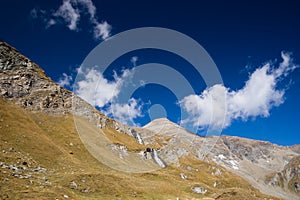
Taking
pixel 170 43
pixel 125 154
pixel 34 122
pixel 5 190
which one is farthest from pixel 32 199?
pixel 125 154

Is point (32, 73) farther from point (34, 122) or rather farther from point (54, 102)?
point (34, 122)

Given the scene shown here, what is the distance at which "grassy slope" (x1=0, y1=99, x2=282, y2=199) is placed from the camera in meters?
40.9

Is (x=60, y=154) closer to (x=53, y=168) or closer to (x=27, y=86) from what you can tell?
(x=53, y=168)

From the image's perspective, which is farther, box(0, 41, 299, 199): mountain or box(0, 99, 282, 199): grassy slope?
box(0, 41, 299, 199): mountain

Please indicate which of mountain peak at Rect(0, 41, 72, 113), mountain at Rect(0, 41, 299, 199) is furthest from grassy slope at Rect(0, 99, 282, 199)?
mountain peak at Rect(0, 41, 72, 113)

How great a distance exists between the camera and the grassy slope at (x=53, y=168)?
40906mm

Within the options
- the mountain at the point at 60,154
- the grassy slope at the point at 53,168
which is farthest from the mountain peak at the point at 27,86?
the grassy slope at the point at 53,168

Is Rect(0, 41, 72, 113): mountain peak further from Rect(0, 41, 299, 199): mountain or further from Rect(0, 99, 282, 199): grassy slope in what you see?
Rect(0, 99, 282, 199): grassy slope

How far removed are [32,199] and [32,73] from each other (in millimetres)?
82882

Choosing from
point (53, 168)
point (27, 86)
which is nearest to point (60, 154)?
point (53, 168)

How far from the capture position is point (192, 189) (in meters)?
94.4

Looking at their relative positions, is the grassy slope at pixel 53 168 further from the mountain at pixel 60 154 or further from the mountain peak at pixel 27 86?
the mountain peak at pixel 27 86

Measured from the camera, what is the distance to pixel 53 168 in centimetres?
6059

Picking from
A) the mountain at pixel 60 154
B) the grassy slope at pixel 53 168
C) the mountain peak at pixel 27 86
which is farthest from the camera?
the mountain peak at pixel 27 86
